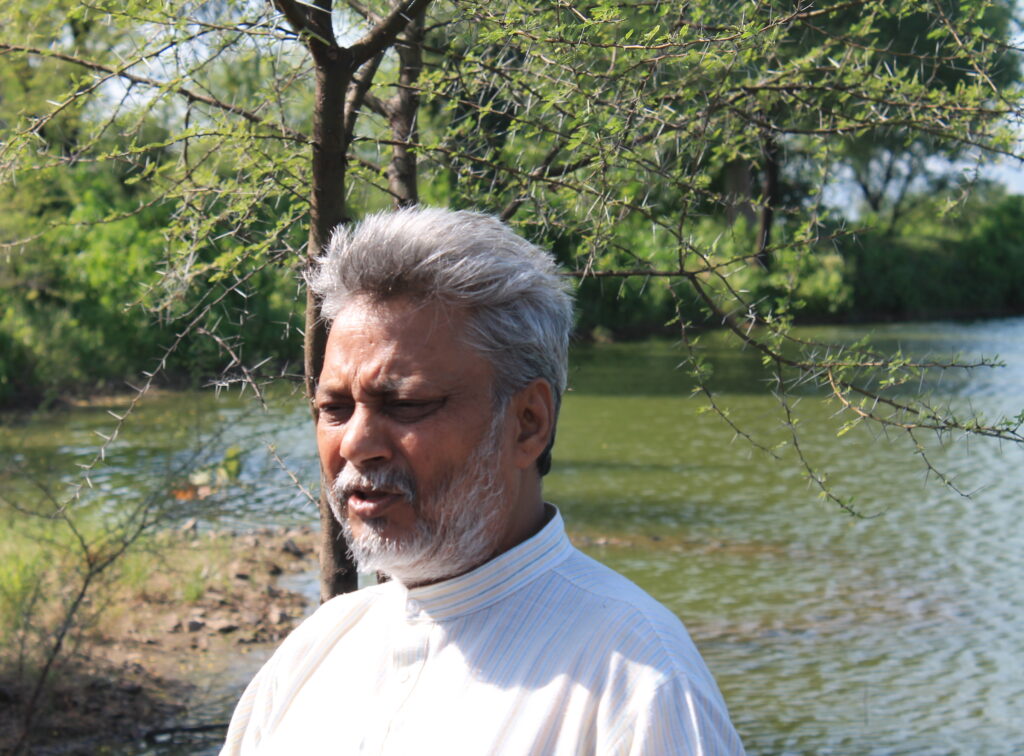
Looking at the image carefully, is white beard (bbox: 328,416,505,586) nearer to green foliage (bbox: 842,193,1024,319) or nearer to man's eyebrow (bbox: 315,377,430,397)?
man's eyebrow (bbox: 315,377,430,397)

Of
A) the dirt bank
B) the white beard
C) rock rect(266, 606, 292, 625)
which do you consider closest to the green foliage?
the dirt bank

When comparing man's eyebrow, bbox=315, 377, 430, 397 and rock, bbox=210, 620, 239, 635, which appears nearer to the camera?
man's eyebrow, bbox=315, 377, 430, 397

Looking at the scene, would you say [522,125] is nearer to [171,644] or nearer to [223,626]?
[171,644]

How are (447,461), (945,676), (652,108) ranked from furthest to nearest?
(945,676), (652,108), (447,461)

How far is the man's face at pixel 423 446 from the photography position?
190 cm

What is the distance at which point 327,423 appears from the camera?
2.02 meters

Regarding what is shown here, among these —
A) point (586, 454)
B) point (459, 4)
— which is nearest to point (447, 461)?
point (459, 4)

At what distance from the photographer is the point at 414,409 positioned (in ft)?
6.26

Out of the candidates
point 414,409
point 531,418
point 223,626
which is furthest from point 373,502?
point 223,626

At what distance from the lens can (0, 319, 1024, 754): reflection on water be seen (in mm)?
6398

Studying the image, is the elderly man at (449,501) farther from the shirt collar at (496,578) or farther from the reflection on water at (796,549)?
the reflection on water at (796,549)

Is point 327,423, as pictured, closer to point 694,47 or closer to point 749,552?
point 694,47

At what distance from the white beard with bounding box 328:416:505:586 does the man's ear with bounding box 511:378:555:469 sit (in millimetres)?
48

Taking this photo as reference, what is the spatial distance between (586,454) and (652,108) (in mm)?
10137
